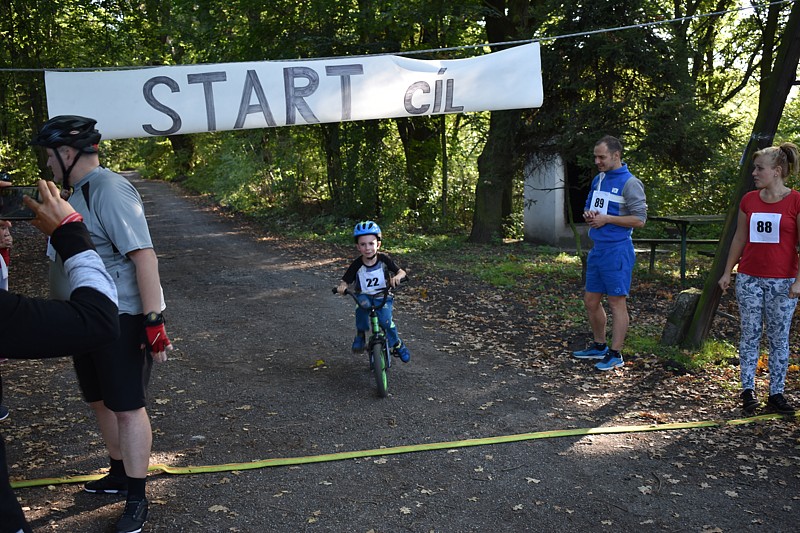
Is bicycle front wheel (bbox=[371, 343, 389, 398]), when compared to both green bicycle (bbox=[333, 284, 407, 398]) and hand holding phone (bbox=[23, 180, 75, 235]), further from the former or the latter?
hand holding phone (bbox=[23, 180, 75, 235])

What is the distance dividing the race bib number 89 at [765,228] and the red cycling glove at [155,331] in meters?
4.52

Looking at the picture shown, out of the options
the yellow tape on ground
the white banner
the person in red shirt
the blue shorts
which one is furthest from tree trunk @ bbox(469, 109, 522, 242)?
the yellow tape on ground

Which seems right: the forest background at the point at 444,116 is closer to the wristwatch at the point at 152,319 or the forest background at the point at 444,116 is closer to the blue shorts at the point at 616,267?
the blue shorts at the point at 616,267

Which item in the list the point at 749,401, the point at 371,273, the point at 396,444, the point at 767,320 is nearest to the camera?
the point at 396,444

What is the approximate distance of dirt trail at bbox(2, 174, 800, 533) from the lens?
4309mm

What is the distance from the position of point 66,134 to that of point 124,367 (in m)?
1.23

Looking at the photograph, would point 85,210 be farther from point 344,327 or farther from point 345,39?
point 345,39

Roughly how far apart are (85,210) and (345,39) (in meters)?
14.6

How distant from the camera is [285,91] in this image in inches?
305

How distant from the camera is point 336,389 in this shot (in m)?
6.71

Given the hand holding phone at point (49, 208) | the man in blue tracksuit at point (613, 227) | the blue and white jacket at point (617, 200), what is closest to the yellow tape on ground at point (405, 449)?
the man in blue tracksuit at point (613, 227)

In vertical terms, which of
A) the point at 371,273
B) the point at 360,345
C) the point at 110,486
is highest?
the point at 371,273

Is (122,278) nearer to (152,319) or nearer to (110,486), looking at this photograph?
(152,319)

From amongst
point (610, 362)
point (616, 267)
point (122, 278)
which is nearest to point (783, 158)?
point (616, 267)
